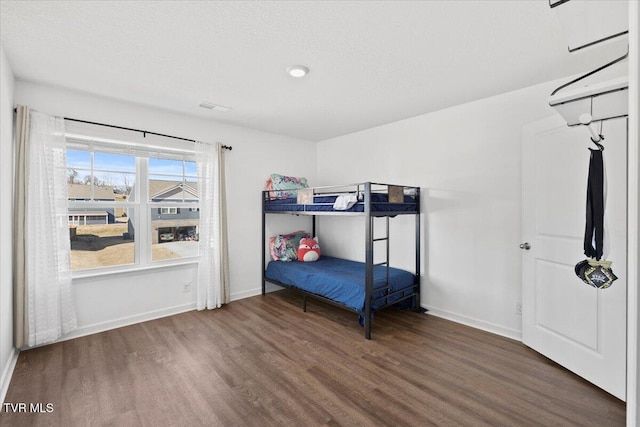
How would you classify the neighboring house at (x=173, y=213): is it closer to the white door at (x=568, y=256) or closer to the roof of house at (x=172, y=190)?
the roof of house at (x=172, y=190)

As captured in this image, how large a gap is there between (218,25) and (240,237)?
275 centimetres

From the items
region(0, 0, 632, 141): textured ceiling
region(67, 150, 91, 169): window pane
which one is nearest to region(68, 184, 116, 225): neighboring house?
region(67, 150, 91, 169): window pane

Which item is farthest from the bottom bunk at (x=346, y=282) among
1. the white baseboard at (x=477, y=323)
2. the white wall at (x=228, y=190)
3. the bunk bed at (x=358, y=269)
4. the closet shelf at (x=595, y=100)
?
the closet shelf at (x=595, y=100)

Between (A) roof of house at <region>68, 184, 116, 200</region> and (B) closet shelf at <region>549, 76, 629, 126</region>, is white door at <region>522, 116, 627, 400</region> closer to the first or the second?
(B) closet shelf at <region>549, 76, 629, 126</region>

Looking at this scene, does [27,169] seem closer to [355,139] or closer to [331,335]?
[331,335]

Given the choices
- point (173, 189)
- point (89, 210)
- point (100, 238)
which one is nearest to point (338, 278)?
point (173, 189)

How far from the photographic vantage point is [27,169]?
255 cm

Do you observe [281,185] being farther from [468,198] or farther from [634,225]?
[634,225]

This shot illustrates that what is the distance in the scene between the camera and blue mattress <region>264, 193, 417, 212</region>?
3057 millimetres

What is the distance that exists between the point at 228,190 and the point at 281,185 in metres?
0.76

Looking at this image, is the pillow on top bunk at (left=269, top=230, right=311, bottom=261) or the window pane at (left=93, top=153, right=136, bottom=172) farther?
the pillow on top bunk at (left=269, top=230, right=311, bottom=261)

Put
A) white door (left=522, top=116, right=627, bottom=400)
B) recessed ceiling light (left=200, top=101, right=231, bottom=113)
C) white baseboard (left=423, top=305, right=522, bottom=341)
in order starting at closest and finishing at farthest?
white door (left=522, top=116, right=627, bottom=400) → white baseboard (left=423, top=305, right=522, bottom=341) → recessed ceiling light (left=200, top=101, right=231, bottom=113)

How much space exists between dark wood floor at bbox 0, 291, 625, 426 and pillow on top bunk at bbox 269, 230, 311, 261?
48.9 inches

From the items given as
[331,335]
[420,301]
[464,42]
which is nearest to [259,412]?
[331,335]
